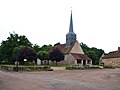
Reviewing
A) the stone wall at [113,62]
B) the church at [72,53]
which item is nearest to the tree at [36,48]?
the church at [72,53]

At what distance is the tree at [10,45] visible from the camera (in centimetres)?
7062

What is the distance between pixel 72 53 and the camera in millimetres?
73812

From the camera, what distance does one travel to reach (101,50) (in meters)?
115

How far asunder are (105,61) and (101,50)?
29.9 m

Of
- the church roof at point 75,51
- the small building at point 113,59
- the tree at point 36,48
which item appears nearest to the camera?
the church roof at point 75,51

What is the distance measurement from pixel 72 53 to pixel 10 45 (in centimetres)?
1822

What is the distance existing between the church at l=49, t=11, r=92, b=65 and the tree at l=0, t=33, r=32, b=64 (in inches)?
484

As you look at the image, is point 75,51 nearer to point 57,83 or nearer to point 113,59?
point 113,59

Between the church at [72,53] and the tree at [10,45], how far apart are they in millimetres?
12284

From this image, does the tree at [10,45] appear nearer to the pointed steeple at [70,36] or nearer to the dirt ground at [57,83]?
the pointed steeple at [70,36]

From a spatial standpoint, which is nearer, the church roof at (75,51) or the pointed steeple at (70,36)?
the church roof at (75,51)

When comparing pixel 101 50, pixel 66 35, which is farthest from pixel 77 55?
pixel 101 50

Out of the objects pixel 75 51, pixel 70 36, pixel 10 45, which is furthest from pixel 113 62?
pixel 10 45

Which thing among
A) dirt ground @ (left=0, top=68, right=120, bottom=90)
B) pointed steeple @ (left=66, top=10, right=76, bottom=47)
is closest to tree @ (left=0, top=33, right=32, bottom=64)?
pointed steeple @ (left=66, top=10, right=76, bottom=47)
